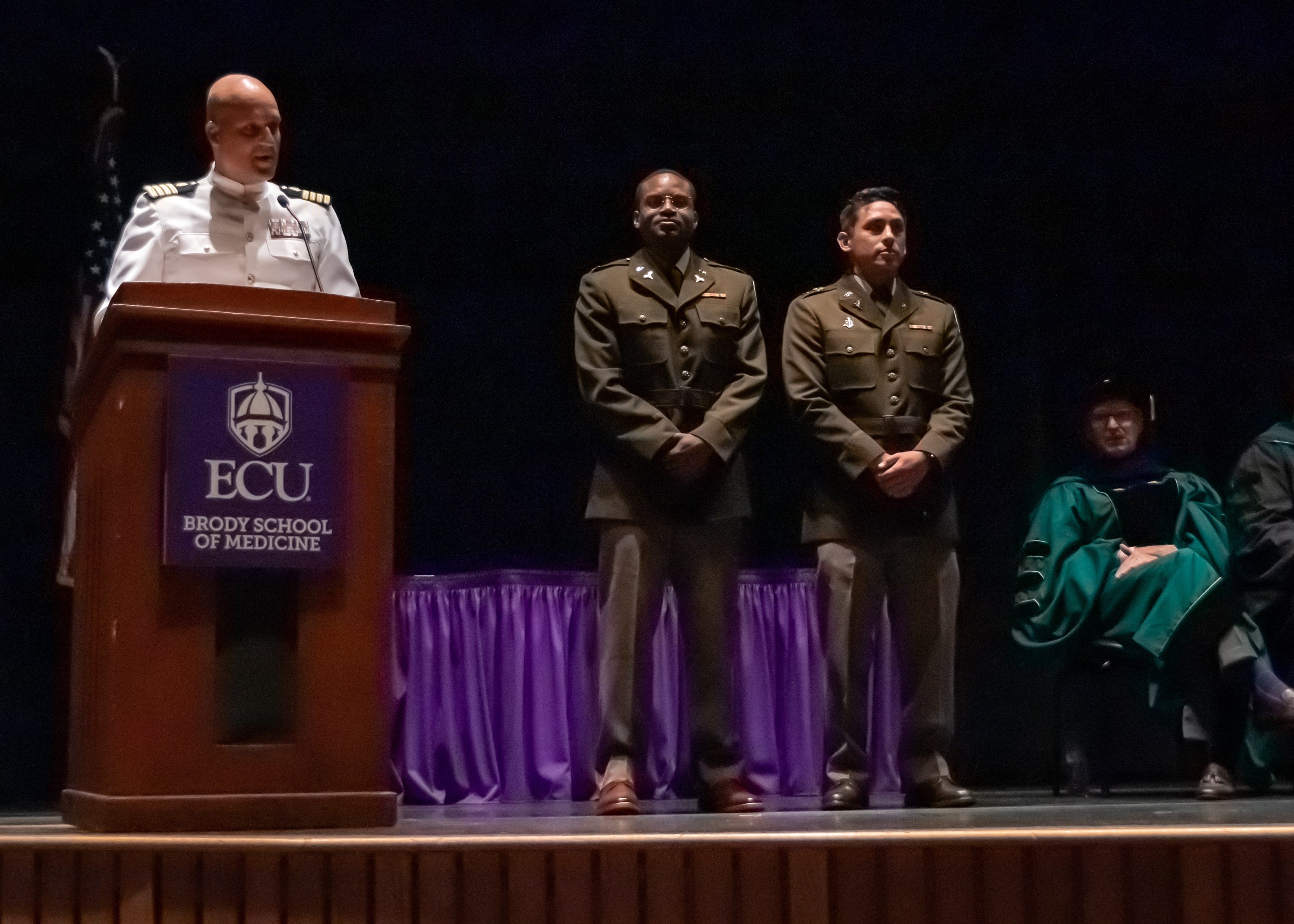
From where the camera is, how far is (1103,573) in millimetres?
4262

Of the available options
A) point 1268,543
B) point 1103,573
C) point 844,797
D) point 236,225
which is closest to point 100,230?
point 236,225

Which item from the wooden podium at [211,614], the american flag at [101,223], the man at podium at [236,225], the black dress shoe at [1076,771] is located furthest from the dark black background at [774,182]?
the wooden podium at [211,614]

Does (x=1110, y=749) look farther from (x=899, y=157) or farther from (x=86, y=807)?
(x=86, y=807)

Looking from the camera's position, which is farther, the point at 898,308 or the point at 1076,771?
the point at 1076,771

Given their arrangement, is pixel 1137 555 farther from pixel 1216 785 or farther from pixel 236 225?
pixel 236 225

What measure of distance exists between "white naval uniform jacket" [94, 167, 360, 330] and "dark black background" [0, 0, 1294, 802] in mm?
2217

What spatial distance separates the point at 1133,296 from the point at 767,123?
58.5 inches

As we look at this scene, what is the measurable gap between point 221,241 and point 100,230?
1.89 meters

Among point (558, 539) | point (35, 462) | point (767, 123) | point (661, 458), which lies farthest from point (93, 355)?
point (767, 123)

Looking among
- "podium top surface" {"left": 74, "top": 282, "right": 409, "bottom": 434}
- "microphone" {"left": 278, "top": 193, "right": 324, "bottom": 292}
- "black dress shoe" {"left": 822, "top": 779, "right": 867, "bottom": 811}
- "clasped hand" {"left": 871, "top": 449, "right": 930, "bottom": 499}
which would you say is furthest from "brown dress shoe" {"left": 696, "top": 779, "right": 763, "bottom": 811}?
"microphone" {"left": 278, "top": 193, "right": 324, "bottom": 292}

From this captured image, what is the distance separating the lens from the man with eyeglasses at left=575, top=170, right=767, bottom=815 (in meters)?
3.60

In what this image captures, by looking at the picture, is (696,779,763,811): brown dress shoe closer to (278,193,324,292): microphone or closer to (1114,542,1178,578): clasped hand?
(1114,542,1178,578): clasped hand

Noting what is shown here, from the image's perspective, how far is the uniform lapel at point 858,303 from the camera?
12.9 ft

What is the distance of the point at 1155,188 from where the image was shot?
575 cm
